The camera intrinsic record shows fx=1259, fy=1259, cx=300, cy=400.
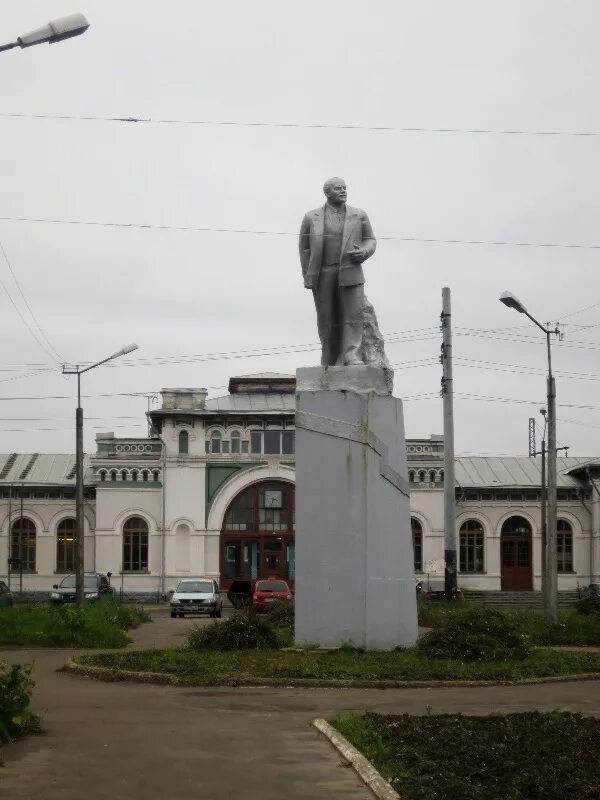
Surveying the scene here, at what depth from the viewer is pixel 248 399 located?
54250 millimetres

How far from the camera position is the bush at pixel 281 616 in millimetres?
24156

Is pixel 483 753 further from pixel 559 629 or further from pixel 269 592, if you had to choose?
pixel 269 592

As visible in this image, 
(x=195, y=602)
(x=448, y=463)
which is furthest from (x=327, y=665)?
(x=195, y=602)

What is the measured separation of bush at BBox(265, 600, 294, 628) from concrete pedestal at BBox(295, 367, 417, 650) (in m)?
6.99

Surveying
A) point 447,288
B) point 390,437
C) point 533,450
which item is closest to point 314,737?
point 390,437

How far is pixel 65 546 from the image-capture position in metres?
53.4

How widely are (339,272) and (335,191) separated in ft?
3.75

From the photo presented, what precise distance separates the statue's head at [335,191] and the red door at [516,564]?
37.7 metres

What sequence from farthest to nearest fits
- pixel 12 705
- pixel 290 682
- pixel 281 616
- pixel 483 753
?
pixel 281 616, pixel 290 682, pixel 12 705, pixel 483 753

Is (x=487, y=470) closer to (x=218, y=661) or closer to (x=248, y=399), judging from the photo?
(x=248, y=399)

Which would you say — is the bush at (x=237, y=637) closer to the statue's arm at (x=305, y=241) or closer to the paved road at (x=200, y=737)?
the paved road at (x=200, y=737)

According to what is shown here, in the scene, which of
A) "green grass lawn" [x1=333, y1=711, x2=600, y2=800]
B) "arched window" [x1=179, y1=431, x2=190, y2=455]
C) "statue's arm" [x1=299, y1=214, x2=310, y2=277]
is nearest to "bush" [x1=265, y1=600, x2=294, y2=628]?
"statue's arm" [x1=299, y1=214, x2=310, y2=277]

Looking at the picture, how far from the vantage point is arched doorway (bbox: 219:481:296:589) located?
51.4m

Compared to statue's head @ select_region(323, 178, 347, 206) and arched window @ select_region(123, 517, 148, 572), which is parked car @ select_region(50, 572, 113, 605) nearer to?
arched window @ select_region(123, 517, 148, 572)
